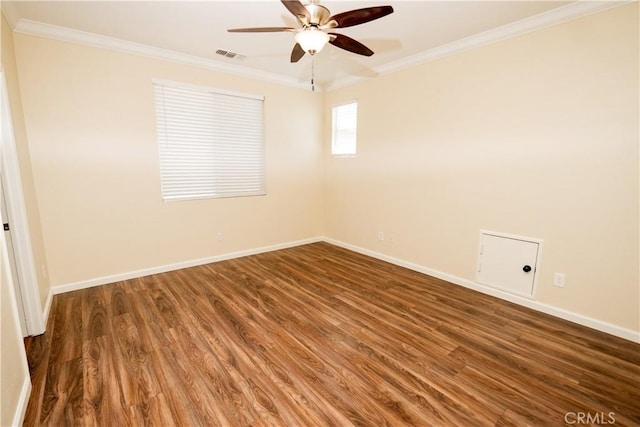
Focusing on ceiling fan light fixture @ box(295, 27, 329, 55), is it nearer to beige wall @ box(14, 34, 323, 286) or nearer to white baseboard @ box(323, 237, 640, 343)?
beige wall @ box(14, 34, 323, 286)

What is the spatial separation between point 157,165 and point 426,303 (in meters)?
3.52

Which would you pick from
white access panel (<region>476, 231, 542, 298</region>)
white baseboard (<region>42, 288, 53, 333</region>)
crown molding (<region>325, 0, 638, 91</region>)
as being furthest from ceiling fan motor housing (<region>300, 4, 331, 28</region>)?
white baseboard (<region>42, 288, 53, 333</region>)

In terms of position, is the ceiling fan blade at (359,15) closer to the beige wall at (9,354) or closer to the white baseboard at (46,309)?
the beige wall at (9,354)

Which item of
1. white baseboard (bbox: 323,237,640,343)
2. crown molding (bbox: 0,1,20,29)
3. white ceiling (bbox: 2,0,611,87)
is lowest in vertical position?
white baseboard (bbox: 323,237,640,343)

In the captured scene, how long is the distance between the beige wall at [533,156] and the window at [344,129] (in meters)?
0.56

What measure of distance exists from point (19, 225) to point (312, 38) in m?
2.72

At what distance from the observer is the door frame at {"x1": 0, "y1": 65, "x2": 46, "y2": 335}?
7.29 feet

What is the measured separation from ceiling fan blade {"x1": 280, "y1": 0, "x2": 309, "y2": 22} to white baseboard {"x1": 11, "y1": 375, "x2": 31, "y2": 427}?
105 inches

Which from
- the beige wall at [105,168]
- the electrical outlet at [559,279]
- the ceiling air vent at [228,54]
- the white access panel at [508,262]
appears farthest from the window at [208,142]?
the electrical outlet at [559,279]

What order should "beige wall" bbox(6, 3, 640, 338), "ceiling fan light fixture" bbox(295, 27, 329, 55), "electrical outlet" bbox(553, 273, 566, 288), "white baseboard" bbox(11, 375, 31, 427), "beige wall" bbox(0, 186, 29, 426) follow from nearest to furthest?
"beige wall" bbox(0, 186, 29, 426), "white baseboard" bbox(11, 375, 31, 427), "ceiling fan light fixture" bbox(295, 27, 329, 55), "beige wall" bbox(6, 3, 640, 338), "electrical outlet" bbox(553, 273, 566, 288)

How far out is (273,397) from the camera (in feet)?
5.82

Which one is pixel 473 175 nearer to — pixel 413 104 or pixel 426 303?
pixel 413 104

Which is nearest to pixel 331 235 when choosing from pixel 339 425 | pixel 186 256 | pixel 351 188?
pixel 351 188

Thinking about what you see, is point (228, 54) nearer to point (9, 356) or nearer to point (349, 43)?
point (349, 43)
